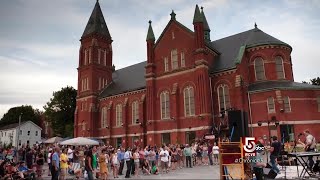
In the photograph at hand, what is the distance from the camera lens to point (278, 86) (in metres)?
32.4

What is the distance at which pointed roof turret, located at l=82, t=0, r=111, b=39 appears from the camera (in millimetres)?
54153

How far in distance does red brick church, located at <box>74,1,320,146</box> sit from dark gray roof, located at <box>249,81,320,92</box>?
11 cm

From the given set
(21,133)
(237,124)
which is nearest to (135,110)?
(237,124)

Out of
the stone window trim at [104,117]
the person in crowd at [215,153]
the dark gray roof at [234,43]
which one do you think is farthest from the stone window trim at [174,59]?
the stone window trim at [104,117]

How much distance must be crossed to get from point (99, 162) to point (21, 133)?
6764cm

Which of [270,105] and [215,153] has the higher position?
[270,105]

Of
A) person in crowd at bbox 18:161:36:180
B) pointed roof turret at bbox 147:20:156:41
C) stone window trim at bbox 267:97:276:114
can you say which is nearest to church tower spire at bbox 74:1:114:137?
pointed roof turret at bbox 147:20:156:41

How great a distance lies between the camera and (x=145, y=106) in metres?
42.8

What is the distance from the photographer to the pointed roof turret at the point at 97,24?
54153mm

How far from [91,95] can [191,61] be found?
22.5 meters

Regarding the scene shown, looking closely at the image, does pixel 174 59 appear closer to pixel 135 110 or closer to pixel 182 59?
pixel 182 59

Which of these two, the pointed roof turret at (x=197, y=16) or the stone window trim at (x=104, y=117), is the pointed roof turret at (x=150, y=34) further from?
the stone window trim at (x=104, y=117)

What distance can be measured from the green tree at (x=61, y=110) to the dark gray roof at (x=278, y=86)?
4417cm

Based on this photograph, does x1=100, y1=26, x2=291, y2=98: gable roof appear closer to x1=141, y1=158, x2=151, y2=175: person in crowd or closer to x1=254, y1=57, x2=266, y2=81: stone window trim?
x1=254, y1=57, x2=266, y2=81: stone window trim
